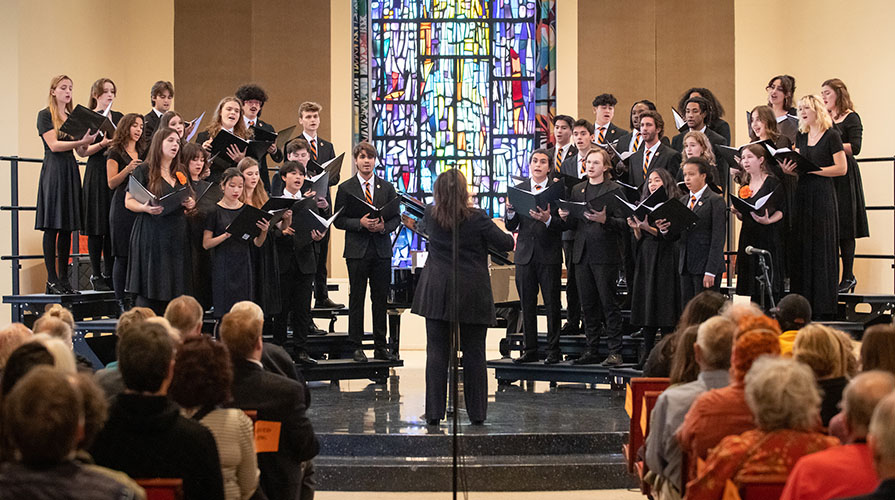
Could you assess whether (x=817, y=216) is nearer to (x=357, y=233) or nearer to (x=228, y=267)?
(x=357, y=233)

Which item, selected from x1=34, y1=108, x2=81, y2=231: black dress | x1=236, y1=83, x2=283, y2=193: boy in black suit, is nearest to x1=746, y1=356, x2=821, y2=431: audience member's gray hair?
x1=236, y1=83, x2=283, y2=193: boy in black suit

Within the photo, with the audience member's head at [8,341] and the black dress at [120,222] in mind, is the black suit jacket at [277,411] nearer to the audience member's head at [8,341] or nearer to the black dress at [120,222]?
the audience member's head at [8,341]

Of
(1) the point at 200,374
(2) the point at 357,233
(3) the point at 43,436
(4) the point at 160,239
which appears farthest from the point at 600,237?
(3) the point at 43,436

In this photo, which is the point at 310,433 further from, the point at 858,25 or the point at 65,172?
the point at 858,25

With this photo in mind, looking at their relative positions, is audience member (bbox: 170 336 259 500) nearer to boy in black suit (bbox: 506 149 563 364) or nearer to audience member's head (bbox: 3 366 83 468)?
audience member's head (bbox: 3 366 83 468)

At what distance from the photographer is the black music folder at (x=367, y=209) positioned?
7074 mm

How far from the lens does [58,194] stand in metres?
7.36

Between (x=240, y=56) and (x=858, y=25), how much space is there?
6010 mm

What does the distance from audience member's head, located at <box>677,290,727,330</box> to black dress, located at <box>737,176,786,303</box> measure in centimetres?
234

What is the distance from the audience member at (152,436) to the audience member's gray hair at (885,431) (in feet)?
5.08

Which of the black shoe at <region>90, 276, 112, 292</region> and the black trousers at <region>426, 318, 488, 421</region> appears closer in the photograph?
the black trousers at <region>426, 318, 488, 421</region>

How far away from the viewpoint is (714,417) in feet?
10.7

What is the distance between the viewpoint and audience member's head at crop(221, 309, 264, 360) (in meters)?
3.50

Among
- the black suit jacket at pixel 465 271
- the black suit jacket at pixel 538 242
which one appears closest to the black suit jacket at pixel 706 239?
the black suit jacket at pixel 538 242
